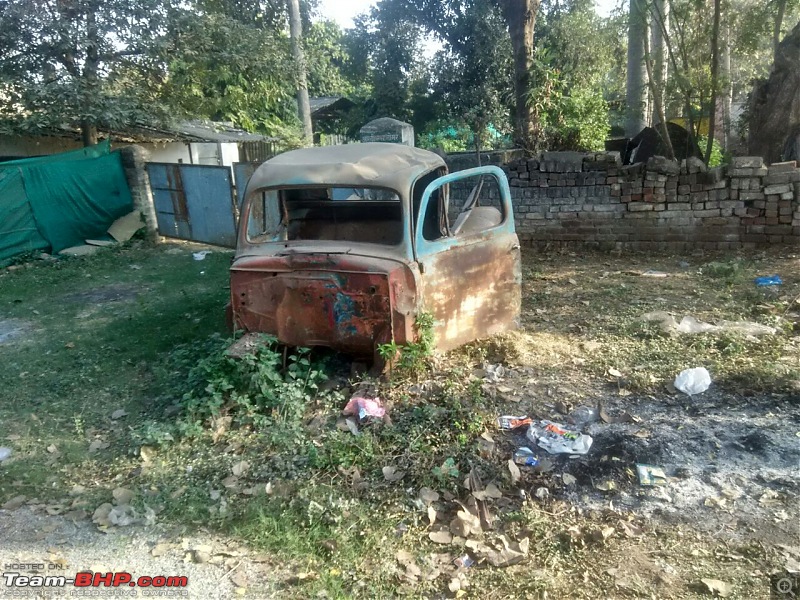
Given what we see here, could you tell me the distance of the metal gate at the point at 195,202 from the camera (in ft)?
34.0

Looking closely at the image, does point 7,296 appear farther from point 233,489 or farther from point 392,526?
point 392,526

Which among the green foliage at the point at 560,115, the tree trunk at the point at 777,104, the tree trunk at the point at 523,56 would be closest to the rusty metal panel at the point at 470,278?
the green foliage at the point at 560,115

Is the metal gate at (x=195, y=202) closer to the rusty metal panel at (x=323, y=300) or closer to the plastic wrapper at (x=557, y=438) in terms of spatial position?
the rusty metal panel at (x=323, y=300)

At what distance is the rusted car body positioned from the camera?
431cm

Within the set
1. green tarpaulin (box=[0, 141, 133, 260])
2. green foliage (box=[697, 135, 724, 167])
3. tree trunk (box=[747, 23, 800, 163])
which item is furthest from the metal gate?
tree trunk (box=[747, 23, 800, 163])

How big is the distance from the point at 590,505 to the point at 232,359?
2540 mm

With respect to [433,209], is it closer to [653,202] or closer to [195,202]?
[653,202]

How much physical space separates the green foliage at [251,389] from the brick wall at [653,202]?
17.9 ft

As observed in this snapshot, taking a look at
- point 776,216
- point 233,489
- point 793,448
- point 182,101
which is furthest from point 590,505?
point 182,101

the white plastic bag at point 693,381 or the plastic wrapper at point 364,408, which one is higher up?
the plastic wrapper at point 364,408

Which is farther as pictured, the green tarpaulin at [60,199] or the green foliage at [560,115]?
the green foliage at [560,115]

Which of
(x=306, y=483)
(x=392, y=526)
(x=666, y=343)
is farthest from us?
(x=666, y=343)

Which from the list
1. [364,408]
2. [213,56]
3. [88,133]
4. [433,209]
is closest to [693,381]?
[364,408]

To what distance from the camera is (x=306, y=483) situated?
344cm
